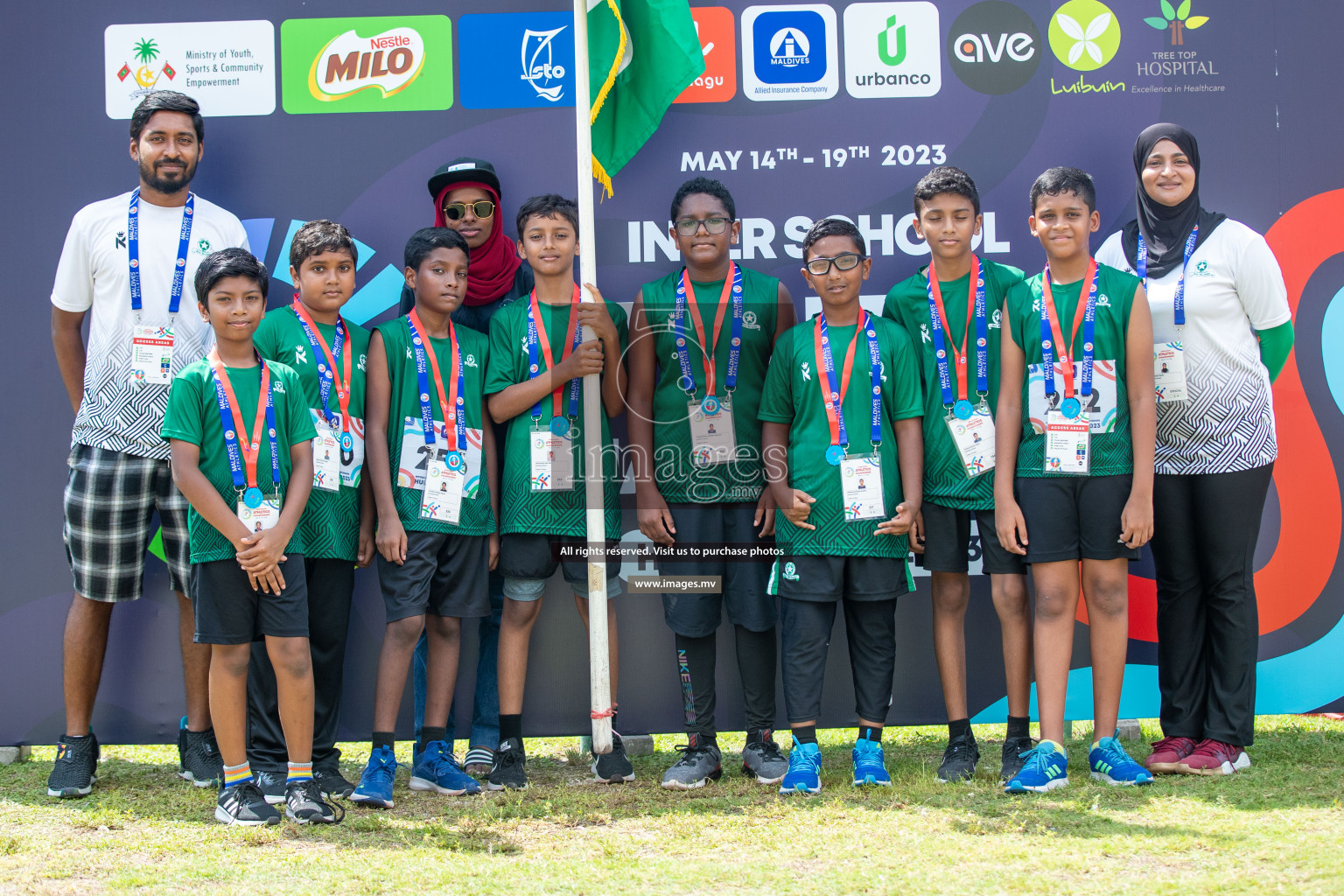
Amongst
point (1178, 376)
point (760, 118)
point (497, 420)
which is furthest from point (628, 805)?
point (760, 118)

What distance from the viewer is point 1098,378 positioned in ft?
12.0

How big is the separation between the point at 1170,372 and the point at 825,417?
132 centimetres

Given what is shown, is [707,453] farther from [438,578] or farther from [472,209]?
[472,209]

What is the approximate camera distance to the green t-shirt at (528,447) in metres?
3.90

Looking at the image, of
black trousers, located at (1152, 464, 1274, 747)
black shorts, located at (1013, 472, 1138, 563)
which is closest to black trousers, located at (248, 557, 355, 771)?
black shorts, located at (1013, 472, 1138, 563)

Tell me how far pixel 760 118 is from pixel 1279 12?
2253mm

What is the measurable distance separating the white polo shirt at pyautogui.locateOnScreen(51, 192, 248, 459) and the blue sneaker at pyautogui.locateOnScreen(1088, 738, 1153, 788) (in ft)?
11.6

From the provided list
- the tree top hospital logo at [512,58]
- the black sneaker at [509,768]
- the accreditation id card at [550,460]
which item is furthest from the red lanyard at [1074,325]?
the black sneaker at [509,768]

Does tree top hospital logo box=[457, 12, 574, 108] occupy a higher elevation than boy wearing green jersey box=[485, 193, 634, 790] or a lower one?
higher

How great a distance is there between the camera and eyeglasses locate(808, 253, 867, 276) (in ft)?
12.4

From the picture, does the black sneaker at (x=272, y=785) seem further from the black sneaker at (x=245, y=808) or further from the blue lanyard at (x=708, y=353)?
the blue lanyard at (x=708, y=353)

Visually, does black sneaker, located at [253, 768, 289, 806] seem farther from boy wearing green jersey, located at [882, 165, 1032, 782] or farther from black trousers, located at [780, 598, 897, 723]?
boy wearing green jersey, located at [882, 165, 1032, 782]

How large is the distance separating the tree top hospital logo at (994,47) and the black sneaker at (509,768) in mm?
3267

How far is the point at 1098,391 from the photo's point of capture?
3664mm
